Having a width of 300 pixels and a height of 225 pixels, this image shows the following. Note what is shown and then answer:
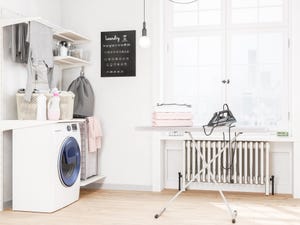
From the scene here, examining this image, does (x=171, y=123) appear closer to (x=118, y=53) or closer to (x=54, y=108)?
(x=54, y=108)

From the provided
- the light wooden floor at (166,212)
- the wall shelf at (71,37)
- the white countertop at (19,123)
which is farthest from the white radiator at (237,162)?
the wall shelf at (71,37)

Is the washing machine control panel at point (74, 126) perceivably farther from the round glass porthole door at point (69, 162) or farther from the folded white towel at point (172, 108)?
the folded white towel at point (172, 108)

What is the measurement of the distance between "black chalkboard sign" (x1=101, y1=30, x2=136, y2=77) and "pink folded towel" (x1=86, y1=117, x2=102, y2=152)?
26.0 inches

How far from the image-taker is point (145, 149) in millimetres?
4754

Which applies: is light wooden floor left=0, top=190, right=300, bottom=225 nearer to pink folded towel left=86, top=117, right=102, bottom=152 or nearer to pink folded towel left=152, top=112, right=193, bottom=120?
pink folded towel left=86, top=117, right=102, bottom=152

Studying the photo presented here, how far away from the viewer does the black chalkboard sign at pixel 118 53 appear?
188 inches

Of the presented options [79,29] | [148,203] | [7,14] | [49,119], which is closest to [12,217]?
[49,119]

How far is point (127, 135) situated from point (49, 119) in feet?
3.93

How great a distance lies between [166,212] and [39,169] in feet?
4.13

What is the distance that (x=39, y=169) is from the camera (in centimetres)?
365

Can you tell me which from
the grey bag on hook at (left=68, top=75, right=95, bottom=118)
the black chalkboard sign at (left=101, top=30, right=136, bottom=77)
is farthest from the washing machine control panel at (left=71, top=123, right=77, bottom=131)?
the black chalkboard sign at (left=101, top=30, right=136, bottom=77)

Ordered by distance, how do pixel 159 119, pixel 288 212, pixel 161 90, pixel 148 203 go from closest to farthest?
pixel 159 119 < pixel 288 212 < pixel 148 203 < pixel 161 90

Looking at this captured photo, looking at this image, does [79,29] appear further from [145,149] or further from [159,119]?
[159,119]

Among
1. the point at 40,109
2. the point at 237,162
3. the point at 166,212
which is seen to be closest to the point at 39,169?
the point at 40,109
